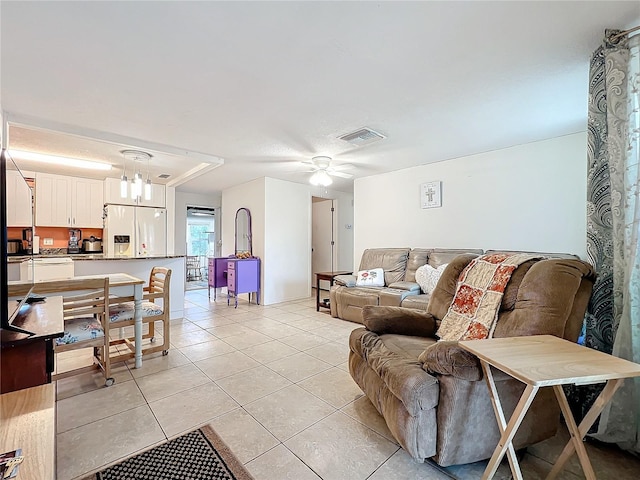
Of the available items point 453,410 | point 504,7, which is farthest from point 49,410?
point 504,7

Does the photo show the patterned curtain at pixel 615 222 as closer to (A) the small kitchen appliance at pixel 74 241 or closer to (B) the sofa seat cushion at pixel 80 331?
(B) the sofa seat cushion at pixel 80 331

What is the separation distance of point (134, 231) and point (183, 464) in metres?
4.66

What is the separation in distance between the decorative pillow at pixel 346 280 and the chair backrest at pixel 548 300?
2.76 meters

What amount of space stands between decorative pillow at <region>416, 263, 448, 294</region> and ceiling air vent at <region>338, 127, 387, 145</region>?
1805mm

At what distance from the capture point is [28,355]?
1.28 metres

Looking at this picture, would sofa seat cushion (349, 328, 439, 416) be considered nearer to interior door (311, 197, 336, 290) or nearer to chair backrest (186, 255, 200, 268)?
interior door (311, 197, 336, 290)

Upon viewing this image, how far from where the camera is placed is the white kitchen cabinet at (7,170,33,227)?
59.4 inches

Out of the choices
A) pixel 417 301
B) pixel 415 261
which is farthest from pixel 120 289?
pixel 415 261

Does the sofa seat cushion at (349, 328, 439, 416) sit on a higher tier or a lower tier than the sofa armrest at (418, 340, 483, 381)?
lower

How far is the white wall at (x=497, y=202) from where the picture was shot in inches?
124

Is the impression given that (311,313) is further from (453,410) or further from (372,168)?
(453,410)

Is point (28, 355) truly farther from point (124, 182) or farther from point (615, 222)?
point (615, 222)

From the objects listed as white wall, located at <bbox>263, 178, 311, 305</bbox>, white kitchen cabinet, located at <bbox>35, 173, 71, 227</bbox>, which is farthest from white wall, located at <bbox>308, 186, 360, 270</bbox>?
white kitchen cabinet, located at <bbox>35, 173, 71, 227</bbox>

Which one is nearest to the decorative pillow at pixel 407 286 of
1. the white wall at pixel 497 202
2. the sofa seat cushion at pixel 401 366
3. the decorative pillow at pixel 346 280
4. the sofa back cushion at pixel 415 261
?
the sofa back cushion at pixel 415 261
